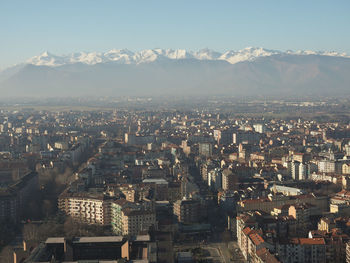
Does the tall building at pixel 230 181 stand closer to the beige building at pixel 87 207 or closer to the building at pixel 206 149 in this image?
the beige building at pixel 87 207

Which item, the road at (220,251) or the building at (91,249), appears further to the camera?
the road at (220,251)

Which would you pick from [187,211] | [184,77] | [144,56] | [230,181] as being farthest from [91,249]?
[144,56]

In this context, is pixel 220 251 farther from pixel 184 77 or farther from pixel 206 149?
pixel 184 77

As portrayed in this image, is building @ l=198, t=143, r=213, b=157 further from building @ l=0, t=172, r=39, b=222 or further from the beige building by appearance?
the beige building

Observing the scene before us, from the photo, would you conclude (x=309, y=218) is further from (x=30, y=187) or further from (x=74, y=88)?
(x=74, y=88)

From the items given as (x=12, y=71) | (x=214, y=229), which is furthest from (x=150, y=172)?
(x=12, y=71)

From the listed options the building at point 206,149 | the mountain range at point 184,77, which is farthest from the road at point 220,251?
the mountain range at point 184,77
